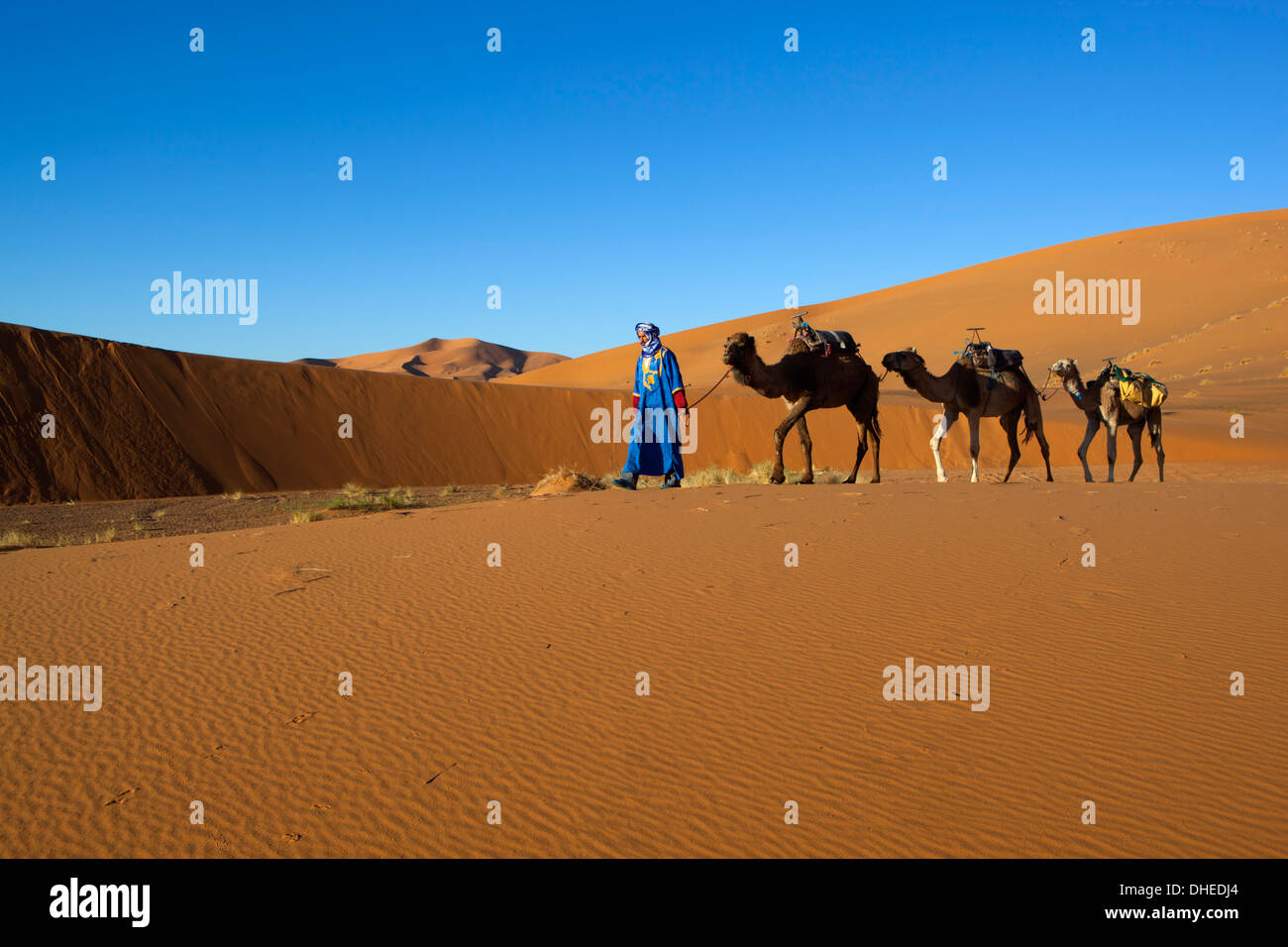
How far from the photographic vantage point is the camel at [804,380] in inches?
531

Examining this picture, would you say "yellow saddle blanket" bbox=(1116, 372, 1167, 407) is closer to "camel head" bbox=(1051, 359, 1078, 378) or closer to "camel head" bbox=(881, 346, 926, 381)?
"camel head" bbox=(1051, 359, 1078, 378)

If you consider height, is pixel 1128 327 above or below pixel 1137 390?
above

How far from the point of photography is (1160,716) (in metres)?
4.78

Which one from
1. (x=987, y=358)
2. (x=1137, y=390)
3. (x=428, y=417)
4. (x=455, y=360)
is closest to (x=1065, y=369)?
(x=1137, y=390)

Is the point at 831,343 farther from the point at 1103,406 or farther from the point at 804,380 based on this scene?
the point at 1103,406

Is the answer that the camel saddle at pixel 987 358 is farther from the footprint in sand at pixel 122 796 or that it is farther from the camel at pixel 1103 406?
the footprint in sand at pixel 122 796

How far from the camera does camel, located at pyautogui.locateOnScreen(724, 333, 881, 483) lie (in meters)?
13.5

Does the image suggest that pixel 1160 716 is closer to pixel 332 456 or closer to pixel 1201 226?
pixel 332 456

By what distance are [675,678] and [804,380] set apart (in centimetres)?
972

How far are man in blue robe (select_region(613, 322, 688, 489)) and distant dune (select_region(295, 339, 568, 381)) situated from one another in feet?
337

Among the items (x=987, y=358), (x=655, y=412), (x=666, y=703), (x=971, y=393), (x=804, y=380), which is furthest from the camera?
(x=987, y=358)

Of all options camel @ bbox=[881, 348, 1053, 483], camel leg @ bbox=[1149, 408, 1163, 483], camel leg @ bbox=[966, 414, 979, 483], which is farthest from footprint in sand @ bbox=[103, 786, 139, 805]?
camel leg @ bbox=[1149, 408, 1163, 483]

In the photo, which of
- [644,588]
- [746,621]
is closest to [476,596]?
[644,588]

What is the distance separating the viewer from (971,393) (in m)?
16.2
